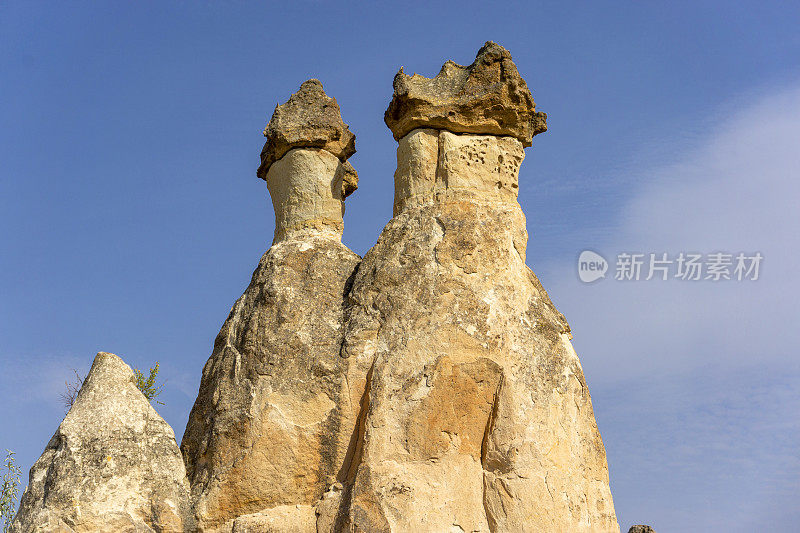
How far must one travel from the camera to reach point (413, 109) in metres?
10.6

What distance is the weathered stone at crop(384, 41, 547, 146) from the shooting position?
10531 mm

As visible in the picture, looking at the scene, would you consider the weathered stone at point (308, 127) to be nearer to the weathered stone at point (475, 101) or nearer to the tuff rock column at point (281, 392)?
the tuff rock column at point (281, 392)

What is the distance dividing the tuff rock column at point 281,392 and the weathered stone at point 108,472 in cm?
31

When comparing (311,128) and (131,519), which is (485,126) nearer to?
(311,128)

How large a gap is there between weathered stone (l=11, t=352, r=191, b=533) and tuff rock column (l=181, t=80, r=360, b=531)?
305 millimetres

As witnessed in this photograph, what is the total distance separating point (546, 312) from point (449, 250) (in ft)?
3.46

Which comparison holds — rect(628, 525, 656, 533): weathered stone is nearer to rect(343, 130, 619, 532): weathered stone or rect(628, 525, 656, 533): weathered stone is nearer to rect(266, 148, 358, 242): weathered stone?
rect(343, 130, 619, 532): weathered stone

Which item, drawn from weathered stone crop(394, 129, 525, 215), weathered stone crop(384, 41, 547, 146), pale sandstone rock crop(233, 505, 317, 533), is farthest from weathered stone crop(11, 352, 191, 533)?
weathered stone crop(384, 41, 547, 146)

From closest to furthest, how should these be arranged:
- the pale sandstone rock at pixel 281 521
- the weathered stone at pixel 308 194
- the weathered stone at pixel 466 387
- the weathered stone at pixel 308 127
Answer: the weathered stone at pixel 466 387 < the pale sandstone rock at pixel 281 521 < the weathered stone at pixel 308 194 < the weathered stone at pixel 308 127

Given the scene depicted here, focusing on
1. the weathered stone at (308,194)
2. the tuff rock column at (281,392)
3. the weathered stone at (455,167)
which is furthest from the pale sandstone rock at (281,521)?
the weathered stone at (455,167)

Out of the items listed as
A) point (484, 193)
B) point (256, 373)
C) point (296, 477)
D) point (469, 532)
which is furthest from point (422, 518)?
point (484, 193)

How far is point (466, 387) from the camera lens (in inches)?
362

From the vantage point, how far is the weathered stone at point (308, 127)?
444 inches

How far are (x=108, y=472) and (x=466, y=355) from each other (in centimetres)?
321
